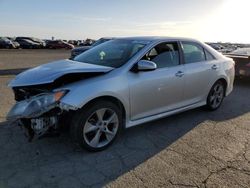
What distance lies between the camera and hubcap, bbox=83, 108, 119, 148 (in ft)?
12.4

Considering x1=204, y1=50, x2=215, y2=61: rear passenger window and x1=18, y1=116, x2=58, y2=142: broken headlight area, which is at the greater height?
x1=204, y1=50, x2=215, y2=61: rear passenger window

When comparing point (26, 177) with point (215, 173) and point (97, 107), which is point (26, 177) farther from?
point (215, 173)

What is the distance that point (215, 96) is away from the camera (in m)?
5.93

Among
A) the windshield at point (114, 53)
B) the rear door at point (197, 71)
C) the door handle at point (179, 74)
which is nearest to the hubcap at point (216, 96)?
the rear door at point (197, 71)

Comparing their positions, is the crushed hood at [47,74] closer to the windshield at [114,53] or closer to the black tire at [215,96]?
the windshield at [114,53]

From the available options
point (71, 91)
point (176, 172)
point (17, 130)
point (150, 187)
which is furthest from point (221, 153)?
point (17, 130)

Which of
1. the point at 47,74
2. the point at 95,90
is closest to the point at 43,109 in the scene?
the point at 47,74

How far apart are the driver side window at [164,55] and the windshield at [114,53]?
0.21m

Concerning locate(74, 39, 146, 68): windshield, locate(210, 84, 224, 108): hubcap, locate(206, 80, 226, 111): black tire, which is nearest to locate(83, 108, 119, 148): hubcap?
locate(74, 39, 146, 68): windshield

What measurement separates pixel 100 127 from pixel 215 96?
311 cm

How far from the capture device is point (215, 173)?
3414 millimetres

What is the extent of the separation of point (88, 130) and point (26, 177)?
3.21 ft

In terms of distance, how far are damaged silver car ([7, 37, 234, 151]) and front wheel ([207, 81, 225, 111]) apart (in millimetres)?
354

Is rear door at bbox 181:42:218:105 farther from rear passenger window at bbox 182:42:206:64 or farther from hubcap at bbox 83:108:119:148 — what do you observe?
hubcap at bbox 83:108:119:148
